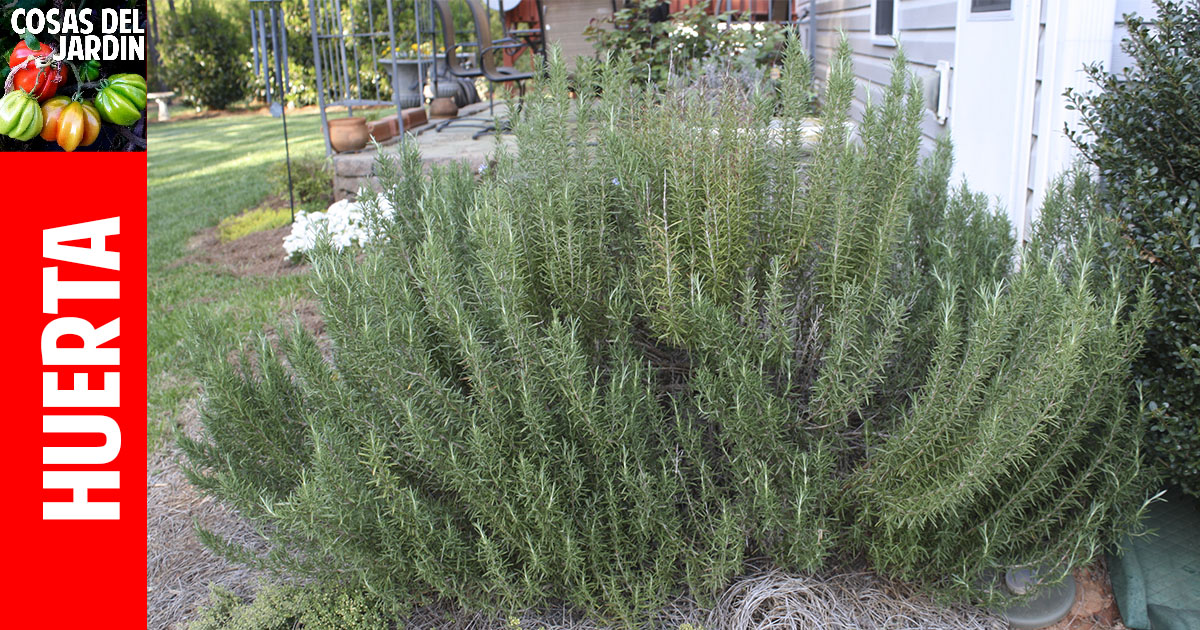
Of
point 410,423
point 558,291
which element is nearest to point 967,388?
point 558,291

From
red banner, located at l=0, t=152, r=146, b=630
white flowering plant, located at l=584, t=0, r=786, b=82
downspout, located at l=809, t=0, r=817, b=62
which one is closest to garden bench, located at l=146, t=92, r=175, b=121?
white flowering plant, located at l=584, t=0, r=786, b=82

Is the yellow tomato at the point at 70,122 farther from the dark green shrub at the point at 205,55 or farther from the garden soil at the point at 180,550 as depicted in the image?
the dark green shrub at the point at 205,55

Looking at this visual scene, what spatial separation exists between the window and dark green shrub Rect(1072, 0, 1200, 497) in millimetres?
1377

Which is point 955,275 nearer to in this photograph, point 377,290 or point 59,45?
point 377,290

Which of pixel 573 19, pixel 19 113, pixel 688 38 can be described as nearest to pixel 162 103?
pixel 573 19

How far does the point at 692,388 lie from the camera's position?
217cm

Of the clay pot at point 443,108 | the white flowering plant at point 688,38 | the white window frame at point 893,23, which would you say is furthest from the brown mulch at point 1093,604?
the clay pot at point 443,108

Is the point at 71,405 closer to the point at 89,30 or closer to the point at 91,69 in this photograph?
the point at 91,69

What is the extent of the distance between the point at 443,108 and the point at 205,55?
10518 mm

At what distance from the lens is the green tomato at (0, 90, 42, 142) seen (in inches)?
110

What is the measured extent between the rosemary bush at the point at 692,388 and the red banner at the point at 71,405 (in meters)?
0.87

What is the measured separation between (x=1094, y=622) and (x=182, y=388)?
3932 millimetres

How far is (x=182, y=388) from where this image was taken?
4.28 metres

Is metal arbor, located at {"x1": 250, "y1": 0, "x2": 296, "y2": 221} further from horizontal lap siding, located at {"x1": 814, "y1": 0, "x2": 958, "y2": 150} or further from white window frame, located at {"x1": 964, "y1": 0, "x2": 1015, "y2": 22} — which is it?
white window frame, located at {"x1": 964, "y1": 0, "x2": 1015, "y2": 22}
